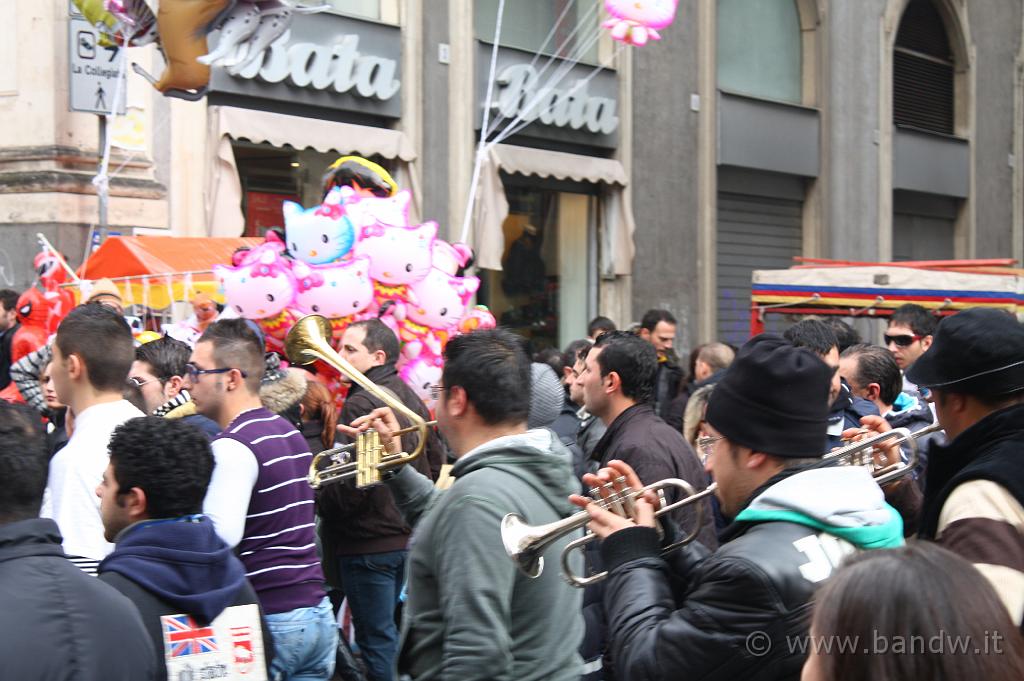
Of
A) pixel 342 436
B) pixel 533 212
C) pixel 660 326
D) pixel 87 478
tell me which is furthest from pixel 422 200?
pixel 87 478

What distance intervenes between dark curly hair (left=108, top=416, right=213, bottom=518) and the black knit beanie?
139cm

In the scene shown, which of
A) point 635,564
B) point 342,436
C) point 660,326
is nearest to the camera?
point 635,564

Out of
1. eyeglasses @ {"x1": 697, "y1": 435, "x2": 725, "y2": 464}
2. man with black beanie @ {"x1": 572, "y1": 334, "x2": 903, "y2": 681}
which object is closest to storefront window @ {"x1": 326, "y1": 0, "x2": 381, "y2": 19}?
eyeglasses @ {"x1": 697, "y1": 435, "x2": 725, "y2": 464}

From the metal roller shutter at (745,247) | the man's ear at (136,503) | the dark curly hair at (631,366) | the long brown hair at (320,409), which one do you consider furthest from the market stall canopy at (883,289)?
the man's ear at (136,503)

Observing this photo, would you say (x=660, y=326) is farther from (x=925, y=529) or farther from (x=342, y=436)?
(x=925, y=529)

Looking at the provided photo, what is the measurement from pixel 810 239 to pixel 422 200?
337 inches

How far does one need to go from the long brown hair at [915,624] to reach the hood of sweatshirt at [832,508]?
85 cm

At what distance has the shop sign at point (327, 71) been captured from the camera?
12523 mm

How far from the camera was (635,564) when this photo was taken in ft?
9.16

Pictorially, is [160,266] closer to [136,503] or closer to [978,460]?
[136,503]

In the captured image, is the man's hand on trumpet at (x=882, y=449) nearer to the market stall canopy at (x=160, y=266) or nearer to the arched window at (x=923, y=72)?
the market stall canopy at (x=160, y=266)

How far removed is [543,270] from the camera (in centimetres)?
1650

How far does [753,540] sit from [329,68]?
37.3 ft

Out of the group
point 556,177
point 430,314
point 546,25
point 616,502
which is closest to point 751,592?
point 616,502
